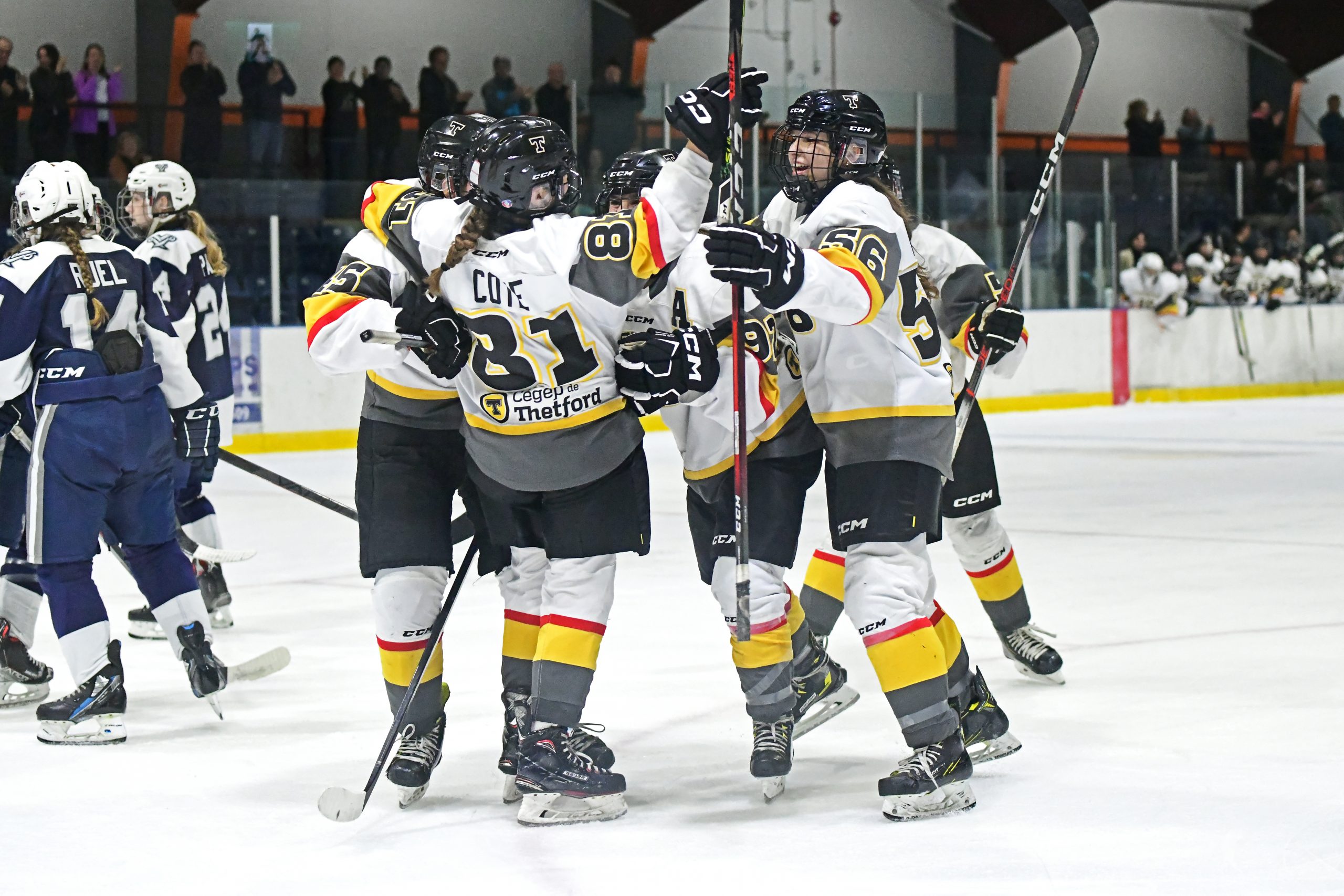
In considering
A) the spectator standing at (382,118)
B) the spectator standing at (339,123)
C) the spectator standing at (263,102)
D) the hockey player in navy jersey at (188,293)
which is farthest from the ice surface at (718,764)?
the spectator standing at (382,118)

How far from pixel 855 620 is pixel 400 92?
1080 centimetres

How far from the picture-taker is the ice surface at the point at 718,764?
8.86 feet

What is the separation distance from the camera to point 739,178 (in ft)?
9.33

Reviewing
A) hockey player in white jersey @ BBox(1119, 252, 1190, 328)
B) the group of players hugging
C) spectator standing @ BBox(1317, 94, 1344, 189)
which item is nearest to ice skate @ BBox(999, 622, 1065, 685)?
the group of players hugging

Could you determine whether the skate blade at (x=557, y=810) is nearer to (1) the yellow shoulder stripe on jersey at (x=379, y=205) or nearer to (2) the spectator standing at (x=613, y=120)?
(1) the yellow shoulder stripe on jersey at (x=379, y=205)

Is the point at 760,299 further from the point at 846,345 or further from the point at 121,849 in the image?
the point at 121,849

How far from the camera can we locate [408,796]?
10.2 ft

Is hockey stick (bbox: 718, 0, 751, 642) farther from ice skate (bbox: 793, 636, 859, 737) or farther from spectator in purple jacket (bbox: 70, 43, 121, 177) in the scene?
spectator in purple jacket (bbox: 70, 43, 121, 177)

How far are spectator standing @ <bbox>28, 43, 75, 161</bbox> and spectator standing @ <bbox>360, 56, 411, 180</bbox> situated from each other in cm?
204

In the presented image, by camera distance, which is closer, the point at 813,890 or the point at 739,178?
the point at 813,890

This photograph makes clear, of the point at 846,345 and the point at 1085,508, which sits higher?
the point at 846,345

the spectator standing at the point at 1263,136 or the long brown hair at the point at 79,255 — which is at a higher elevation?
the spectator standing at the point at 1263,136

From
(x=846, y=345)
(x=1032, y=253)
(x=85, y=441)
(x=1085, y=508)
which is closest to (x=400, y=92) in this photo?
(x=1032, y=253)

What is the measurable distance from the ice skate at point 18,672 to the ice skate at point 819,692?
5.88 feet
